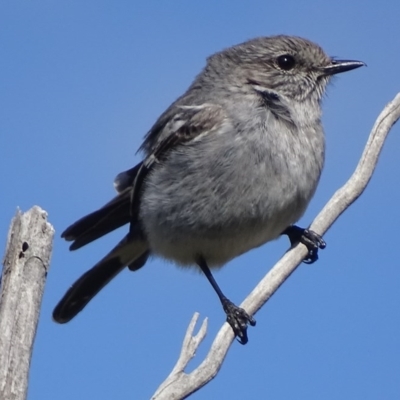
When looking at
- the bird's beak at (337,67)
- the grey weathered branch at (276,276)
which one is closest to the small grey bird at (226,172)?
the bird's beak at (337,67)

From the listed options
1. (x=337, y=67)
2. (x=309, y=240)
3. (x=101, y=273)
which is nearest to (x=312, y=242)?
(x=309, y=240)

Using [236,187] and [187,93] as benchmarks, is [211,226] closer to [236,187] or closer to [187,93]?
[236,187]

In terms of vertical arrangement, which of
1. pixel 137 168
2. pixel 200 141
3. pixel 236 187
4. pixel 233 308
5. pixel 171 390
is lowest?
pixel 171 390

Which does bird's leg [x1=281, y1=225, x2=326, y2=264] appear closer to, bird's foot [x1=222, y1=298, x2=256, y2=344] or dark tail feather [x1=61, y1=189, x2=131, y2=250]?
bird's foot [x1=222, y1=298, x2=256, y2=344]

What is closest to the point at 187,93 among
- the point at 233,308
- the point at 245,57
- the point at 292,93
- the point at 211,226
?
the point at 245,57

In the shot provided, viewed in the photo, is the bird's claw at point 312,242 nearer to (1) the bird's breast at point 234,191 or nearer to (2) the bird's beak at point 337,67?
(1) the bird's breast at point 234,191

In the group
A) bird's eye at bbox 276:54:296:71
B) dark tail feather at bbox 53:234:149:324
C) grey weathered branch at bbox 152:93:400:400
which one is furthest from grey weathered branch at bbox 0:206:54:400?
bird's eye at bbox 276:54:296:71
